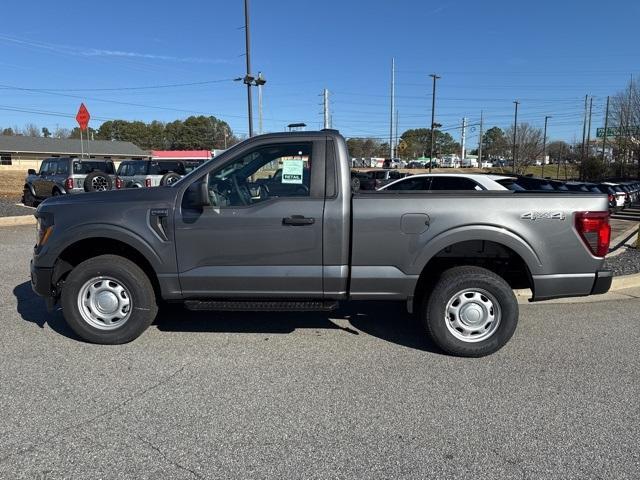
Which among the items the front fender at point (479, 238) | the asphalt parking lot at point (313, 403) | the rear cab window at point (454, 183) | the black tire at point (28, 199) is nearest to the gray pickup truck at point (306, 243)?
the front fender at point (479, 238)

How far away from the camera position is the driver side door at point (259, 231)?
4.12 metres

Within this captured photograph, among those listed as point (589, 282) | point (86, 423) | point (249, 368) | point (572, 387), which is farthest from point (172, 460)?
point (589, 282)

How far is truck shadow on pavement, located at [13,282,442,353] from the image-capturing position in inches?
190

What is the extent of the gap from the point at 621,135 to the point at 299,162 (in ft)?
168

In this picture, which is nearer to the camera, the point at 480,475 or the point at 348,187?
the point at 480,475

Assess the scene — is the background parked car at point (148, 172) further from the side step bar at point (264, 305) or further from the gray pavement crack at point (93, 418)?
the gray pavement crack at point (93, 418)

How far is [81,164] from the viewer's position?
1540 centimetres

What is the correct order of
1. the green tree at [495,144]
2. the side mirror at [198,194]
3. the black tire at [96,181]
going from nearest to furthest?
the side mirror at [198,194] → the black tire at [96,181] → the green tree at [495,144]

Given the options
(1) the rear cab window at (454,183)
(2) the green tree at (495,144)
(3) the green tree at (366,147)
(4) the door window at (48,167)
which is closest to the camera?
(1) the rear cab window at (454,183)

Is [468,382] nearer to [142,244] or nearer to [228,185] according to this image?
[228,185]

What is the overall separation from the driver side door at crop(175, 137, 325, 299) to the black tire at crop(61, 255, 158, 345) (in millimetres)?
382

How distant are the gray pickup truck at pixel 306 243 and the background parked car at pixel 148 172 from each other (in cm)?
1207

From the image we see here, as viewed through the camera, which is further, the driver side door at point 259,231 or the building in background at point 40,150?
the building in background at point 40,150

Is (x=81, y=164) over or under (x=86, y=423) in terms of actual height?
over
